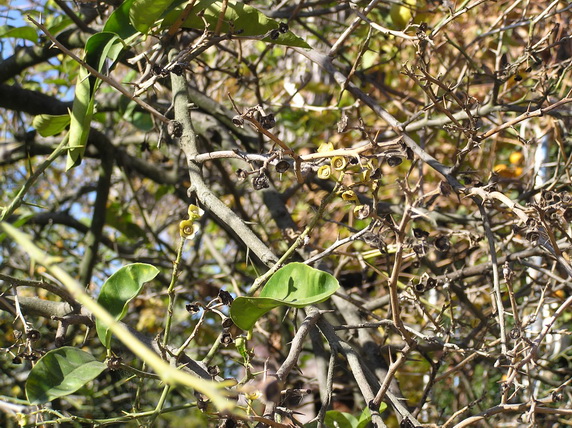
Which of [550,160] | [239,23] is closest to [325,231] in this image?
[550,160]

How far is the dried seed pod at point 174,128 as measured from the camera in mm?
1154

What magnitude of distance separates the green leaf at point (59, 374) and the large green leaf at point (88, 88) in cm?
41

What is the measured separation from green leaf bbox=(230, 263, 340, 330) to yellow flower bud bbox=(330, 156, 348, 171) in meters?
0.16

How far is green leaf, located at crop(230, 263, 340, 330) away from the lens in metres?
0.84

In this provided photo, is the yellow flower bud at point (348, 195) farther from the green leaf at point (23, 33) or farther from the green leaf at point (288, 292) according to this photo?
the green leaf at point (23, 33)

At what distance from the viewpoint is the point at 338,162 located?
932mm

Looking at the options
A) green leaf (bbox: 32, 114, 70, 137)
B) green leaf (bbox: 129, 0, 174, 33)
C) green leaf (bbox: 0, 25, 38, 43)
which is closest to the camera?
green leaf (bbox: 129, 0, 174, 33)

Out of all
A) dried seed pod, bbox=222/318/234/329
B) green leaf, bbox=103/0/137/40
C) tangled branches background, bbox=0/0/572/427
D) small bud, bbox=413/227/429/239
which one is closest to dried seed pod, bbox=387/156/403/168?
tangled branches background, bbox=0/0/572/427

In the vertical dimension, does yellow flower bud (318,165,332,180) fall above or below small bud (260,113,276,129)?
below

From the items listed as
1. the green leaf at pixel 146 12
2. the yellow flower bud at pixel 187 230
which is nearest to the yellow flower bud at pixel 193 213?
the yellow flower bud at pixel 187 230

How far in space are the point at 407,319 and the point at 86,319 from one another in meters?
1.56

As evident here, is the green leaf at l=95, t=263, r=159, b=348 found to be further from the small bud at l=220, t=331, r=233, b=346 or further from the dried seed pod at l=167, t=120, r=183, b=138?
the dried seed pod at l=167, t=120, r=183, b=138

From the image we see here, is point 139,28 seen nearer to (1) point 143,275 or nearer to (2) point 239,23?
(2) point 239,23

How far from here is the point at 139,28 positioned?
119 centimetres
